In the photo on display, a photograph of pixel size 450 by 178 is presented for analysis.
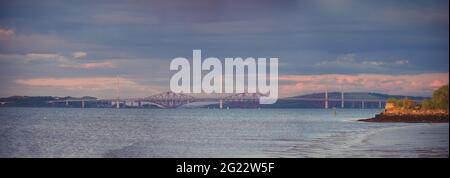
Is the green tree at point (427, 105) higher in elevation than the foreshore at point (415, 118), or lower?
higher

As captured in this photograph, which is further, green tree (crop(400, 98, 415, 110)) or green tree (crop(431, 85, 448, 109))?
green tree (crop(400, 98, 415, 110))

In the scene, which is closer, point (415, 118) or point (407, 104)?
point (415, 118)

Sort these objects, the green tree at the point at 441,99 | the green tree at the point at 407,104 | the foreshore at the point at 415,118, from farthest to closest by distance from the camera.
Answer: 1. the green tree at the point at 407,104
2. the green tree at the point at 441,99
3. the foreshore at the point at 415,118

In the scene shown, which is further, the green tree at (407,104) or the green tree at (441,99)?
the green tree at (407,104)

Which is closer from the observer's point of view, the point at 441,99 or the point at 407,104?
the point at 441,99

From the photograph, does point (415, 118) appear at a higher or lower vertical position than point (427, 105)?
lower

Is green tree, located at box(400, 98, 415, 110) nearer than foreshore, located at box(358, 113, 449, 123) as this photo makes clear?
No

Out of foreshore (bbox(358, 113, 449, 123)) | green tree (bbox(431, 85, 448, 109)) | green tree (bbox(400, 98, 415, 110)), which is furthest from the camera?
green tree (bbox(400, 98, 415, 110))

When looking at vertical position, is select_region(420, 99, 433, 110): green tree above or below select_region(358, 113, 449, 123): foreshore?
above

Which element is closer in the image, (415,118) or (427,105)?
(415,118)

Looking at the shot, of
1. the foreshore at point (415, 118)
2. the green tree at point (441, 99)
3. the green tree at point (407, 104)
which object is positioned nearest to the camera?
the foreshore at point (415, 118)

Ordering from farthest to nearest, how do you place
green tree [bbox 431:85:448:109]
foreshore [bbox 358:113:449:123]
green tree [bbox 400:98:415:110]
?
green tree [bbox 400:98:415:110] < green tree [bbox 431:85:448:109] < foreshore [bbox 358:113:449:123]
